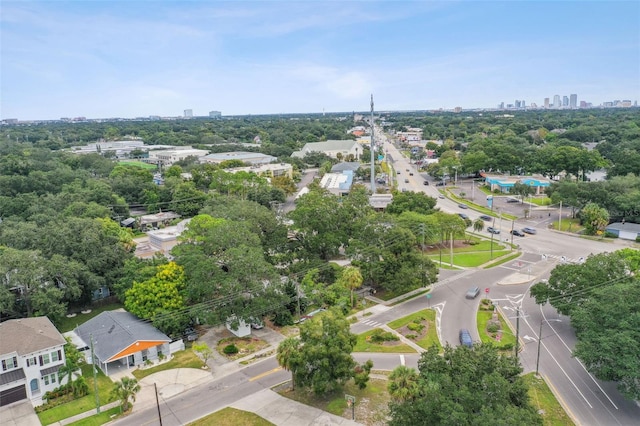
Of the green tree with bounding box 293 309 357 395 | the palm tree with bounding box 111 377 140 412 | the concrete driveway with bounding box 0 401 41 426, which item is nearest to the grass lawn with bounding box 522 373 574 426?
the green tree with bounding box 293 309 357 395

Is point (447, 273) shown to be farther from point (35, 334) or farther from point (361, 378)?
point (35, 334)

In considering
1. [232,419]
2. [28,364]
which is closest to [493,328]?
[232,419]

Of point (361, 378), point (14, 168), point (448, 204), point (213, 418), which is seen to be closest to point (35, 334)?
point (213, 418)

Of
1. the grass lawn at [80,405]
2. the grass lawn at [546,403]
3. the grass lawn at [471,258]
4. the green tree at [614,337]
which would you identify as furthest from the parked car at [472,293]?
the grass lawn at [80,405]

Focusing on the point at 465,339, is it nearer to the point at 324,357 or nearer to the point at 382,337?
the point at 382,337

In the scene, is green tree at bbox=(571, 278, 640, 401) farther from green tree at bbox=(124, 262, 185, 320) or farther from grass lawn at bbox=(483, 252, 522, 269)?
green tree at bbox=(124, 262, 185, 320)

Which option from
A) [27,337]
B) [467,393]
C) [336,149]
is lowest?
[27,337]

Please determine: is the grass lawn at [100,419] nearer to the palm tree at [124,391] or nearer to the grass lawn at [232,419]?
the palm tree at [124,391]
